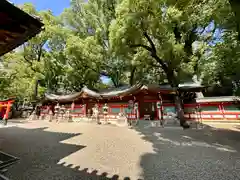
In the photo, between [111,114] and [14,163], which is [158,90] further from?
[14,163]

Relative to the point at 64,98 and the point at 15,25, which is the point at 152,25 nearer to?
the point at 15,25

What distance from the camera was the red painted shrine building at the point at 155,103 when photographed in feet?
41.2

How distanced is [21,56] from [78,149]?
2326 cm

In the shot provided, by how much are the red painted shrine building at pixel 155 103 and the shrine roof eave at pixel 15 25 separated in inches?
417

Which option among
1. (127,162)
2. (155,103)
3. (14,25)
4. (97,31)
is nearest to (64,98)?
(97,31)

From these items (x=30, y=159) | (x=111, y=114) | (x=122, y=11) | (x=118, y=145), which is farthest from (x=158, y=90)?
(x=30, y=159)

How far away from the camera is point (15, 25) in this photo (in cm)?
270

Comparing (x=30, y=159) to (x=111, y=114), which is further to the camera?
(x=111, y=114)

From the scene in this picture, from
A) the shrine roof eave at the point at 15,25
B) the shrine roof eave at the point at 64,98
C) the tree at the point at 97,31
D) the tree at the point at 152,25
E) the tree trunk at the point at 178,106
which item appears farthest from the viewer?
the shrine roof eave at the point at 64,98

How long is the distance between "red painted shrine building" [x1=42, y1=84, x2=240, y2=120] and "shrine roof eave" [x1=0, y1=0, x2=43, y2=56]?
34.8 ft

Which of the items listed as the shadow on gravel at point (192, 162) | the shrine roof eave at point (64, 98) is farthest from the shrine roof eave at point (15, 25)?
the shrine roof eave at point (64, 98)

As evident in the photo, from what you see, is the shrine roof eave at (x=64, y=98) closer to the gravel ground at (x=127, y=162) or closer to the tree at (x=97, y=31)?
the tree at (x=97, y=31)

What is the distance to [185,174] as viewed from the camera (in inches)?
140

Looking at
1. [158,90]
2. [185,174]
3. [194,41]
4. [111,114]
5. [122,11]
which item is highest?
[194,41]
